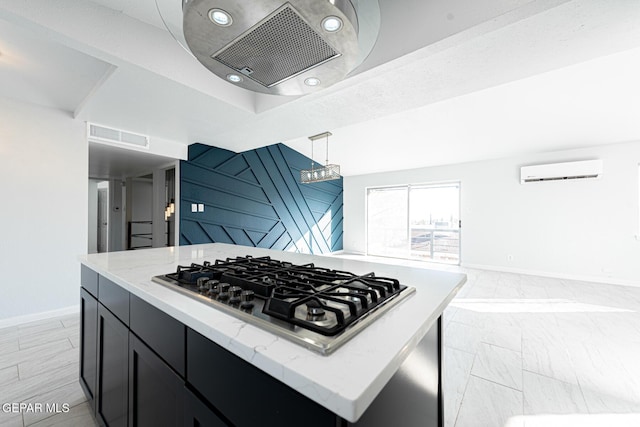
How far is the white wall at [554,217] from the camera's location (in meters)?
4.34

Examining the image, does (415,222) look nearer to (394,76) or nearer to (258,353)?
(394,76)

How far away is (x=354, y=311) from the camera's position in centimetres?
66

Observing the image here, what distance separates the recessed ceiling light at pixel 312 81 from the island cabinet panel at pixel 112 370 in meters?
1.31

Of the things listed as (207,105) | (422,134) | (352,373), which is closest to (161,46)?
(207,105)

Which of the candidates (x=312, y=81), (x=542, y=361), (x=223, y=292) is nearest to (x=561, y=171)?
(x=542, y=361)

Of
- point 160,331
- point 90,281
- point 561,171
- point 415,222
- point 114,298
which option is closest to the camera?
point 160,331

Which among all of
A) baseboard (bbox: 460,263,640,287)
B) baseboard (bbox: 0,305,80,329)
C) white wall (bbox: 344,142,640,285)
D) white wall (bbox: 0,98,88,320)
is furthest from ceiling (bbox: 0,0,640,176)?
baseboard (bbox: 460,263,640,287)

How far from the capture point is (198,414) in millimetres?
732

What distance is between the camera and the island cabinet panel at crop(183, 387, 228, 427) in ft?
2.23

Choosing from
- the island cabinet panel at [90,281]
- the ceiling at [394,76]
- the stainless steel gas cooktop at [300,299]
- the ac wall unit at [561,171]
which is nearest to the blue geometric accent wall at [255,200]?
the ceiling at [394,76]

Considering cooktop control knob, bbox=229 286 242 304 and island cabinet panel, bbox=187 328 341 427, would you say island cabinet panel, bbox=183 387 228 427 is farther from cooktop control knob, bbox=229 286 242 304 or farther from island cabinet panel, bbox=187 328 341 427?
cooktop control knob, bbox=229 286 242 304

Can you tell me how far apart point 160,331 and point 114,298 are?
555 millimetres

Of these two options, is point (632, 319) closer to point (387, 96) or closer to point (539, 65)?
point (539, 65)

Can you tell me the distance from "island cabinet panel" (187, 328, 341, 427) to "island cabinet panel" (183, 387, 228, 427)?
2cm
